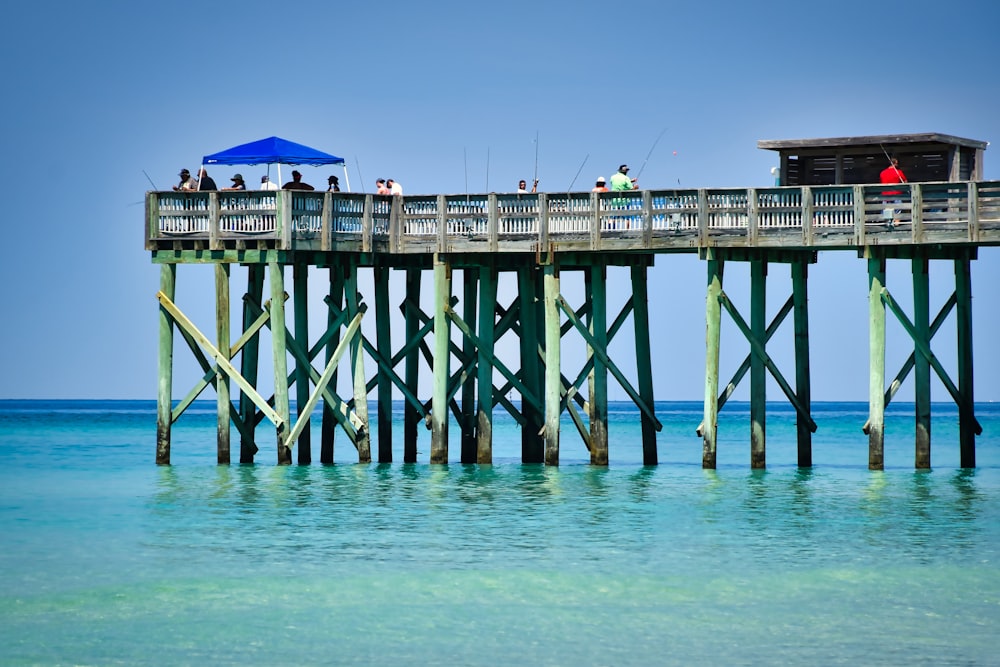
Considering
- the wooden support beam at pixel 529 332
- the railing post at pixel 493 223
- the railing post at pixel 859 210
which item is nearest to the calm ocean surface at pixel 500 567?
the wooden support beam at pixel 529 332

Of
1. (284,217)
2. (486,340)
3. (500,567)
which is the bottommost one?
(500,567)

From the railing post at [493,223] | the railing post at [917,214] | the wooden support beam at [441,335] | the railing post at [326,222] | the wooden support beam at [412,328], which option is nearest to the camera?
the railing post at [917,214]

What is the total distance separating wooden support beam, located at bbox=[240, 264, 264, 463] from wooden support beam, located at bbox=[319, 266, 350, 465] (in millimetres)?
1528

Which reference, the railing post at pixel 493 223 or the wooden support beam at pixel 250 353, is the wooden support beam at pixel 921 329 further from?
the wooden support beam at pixel 250 353

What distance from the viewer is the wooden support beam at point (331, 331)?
1430 inches

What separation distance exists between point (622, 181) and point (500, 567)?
13681mm

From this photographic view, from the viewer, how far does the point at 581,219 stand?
113 ft

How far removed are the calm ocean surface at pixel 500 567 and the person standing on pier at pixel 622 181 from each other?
5871 millimetres

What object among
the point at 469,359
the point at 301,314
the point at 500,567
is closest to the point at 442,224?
the point at 301,314

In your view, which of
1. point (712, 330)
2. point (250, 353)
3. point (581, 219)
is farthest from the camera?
point (250, 353)

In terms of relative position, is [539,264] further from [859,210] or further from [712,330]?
[859,210]

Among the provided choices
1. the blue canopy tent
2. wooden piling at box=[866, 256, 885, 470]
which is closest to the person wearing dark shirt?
the blue canopy tent

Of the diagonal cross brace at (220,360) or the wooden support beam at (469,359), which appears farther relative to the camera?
the wooden support beam at (469,359)

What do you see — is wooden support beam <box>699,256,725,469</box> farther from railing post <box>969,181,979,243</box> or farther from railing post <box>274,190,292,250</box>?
railing post <box>274,190,292,250</box>
